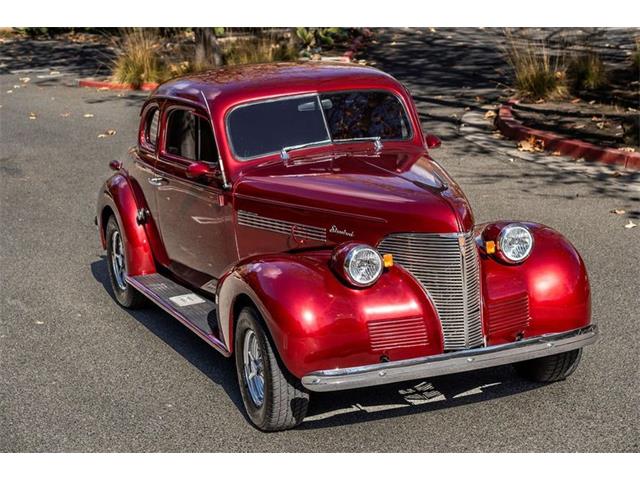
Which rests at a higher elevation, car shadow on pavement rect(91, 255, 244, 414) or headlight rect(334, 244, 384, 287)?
headlight rect(334, 244, 384, 287)

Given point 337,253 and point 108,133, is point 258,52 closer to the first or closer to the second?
point 108,133

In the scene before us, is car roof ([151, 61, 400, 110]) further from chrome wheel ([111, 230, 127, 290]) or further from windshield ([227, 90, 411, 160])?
chrome wheel ([111, 230, 127, 290])

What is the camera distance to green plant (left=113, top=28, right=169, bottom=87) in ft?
68.4

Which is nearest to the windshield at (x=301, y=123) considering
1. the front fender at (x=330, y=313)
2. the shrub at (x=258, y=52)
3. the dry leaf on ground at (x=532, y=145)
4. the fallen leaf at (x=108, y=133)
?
the front fender at (x=330, y=313)

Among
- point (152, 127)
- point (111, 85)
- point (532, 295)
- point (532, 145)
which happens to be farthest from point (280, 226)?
point (111, 85)

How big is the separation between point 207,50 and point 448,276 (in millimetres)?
15405

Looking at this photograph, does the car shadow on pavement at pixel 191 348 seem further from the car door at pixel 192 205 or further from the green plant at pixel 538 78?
the green plant at pixel 538 78

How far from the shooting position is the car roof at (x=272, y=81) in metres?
7.38

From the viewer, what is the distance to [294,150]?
718 cm

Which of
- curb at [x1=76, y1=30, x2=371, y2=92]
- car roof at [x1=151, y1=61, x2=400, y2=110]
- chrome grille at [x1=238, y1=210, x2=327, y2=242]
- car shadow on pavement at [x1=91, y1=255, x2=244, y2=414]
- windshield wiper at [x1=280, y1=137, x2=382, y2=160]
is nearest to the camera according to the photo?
chrome grille at [x1=238, y1=210, x2=327, y2=242]

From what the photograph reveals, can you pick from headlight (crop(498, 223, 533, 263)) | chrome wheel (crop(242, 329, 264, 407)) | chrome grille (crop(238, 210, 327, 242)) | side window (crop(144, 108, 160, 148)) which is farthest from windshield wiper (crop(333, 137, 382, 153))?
side window (crop(144, 108, 160, 148))

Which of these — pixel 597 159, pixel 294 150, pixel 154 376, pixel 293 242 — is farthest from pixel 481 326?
pixel 597 159

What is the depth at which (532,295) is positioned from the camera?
6.23 meters

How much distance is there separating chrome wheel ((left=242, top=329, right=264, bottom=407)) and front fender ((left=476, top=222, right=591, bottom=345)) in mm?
1295
